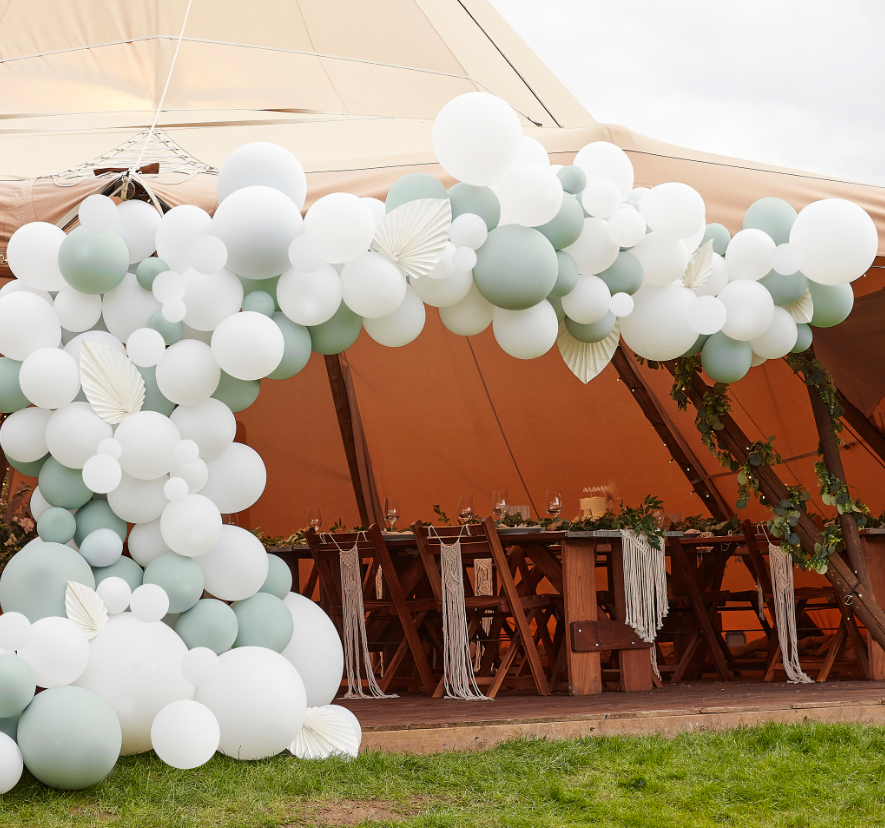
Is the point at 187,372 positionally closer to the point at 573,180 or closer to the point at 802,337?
the point at 573,180

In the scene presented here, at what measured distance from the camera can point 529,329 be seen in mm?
2941

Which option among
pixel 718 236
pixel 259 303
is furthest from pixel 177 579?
pixel 718 236

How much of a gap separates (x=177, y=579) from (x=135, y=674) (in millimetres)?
266

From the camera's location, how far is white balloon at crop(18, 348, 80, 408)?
2654mm

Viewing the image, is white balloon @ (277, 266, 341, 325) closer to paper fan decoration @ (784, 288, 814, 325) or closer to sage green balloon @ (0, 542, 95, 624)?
sage green balloon @ (0, 542, 95, 624)

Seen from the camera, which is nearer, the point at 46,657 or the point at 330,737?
the point at 46,657

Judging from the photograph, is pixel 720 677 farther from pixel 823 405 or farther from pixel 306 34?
pixel 306 34

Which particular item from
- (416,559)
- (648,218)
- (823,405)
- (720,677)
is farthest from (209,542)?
(720,677)

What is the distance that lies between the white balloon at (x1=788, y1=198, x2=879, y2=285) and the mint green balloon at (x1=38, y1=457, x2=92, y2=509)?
7.54 ft

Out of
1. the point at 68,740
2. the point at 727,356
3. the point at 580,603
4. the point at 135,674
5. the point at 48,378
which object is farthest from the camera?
the point at 580,603

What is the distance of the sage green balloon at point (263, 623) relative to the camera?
9.18 feet

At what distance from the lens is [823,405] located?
410 cm

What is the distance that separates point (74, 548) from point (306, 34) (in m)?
3.73

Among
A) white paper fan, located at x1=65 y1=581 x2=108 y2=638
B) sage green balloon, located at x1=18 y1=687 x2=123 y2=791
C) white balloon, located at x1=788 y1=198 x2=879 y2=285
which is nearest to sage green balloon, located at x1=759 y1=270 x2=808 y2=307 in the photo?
white balloon, located at x1=788 y1=198 x2=879 y2=285
